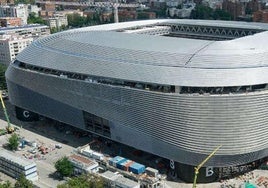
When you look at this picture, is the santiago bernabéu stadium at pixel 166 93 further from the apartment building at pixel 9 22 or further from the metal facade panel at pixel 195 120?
the apartment building at pixel 9 22

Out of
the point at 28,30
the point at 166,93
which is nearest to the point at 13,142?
the point at 166,93

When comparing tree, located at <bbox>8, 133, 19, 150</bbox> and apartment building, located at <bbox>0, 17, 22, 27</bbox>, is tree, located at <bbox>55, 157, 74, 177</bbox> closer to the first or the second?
tree, located at <bbox>8, 133, 19, 150</bbox>

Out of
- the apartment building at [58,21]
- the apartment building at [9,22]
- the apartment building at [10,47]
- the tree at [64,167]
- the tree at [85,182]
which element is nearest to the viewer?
the tree at [85,182]

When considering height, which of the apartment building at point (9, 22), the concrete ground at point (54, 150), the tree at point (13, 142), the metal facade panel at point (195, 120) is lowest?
the concrete ground at point (54, 150)

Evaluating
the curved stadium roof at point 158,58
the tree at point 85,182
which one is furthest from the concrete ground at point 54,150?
the curved stadium roof at point 158,58

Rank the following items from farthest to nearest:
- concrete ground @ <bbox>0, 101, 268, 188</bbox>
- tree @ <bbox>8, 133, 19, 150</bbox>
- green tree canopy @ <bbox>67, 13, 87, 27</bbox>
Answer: green tree canopy @ <bbox>67, 13, 87, 27</bbox>
tree @ <bbox>8, 133, 19, 150</bbox>
concrete ground @ <bbox>0, 101, 268, 188</bbox>

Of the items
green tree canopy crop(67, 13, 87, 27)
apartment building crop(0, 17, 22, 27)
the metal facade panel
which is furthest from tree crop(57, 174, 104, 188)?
green tree canopy crop(67, 13, 87, 27)

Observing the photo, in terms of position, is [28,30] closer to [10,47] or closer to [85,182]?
[10,47]

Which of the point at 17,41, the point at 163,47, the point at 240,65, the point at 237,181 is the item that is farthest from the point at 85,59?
the point at 17,41
